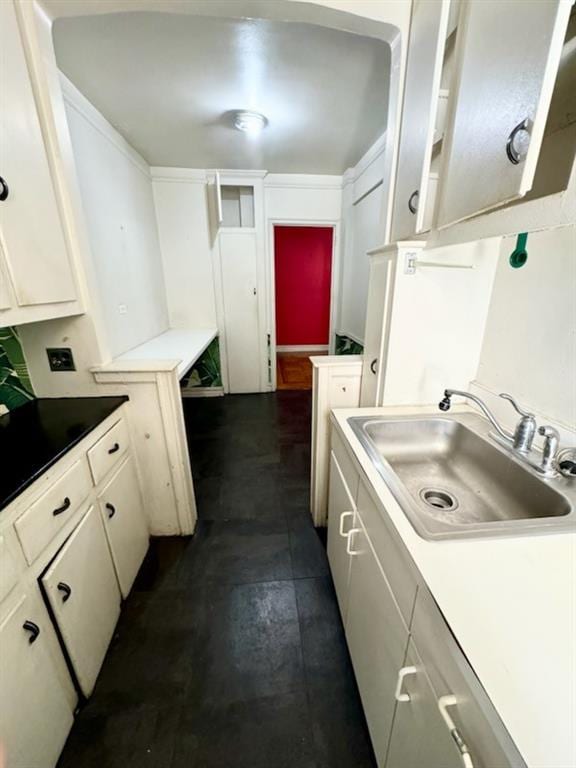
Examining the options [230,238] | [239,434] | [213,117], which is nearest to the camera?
[213,117]

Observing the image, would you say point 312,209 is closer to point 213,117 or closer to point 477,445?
point 213,117

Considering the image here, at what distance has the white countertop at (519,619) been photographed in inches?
16.1

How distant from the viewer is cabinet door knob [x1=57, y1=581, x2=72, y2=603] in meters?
0.97

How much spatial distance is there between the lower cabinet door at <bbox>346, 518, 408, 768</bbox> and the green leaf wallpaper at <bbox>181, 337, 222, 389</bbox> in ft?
10.1

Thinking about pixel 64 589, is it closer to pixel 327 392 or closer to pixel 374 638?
pixel 374 638

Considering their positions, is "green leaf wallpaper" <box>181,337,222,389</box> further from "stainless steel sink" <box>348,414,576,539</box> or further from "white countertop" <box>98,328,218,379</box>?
"stainless steel sink" <box>348,414,576,539</box>

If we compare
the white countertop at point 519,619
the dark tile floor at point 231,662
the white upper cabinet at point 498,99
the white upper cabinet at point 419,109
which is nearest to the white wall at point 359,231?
the white upper cabinet at point 419,109

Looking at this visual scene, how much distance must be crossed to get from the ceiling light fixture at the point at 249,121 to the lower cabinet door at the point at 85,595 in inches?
101

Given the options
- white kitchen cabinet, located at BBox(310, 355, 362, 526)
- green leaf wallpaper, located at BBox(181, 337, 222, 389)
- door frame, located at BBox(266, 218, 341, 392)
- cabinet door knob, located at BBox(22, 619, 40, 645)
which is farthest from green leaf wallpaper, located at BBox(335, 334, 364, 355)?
cabinet door knob, located at BBox(22, 619, 40, 645)

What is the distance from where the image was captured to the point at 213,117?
219 cm

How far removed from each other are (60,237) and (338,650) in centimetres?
204

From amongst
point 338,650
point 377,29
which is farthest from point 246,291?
point 338,650

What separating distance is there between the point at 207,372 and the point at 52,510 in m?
2.93

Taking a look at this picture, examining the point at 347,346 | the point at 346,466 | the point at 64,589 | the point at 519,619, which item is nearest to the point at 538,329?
the point at 346,466
